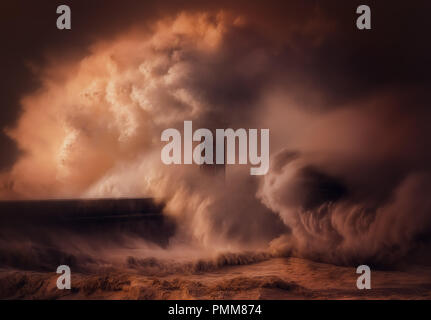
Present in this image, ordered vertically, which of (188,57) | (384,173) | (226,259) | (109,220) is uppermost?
(188,57)

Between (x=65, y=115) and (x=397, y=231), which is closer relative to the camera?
(x=397, y=231)

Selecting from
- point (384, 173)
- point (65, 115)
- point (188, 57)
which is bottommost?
point (384, 173)

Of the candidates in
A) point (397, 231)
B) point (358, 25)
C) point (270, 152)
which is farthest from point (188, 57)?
point (397, 231)

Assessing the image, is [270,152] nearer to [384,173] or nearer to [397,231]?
[384,173]

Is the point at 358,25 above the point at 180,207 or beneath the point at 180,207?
above

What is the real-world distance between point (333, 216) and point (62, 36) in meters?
7.33

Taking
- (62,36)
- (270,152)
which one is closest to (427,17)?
(270,152)

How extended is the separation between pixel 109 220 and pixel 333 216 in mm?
5005

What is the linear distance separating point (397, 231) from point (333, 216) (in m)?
1.39

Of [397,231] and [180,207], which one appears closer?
[397,231]

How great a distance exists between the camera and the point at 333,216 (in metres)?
10.7

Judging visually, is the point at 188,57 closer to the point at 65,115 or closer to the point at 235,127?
the point at 235,127

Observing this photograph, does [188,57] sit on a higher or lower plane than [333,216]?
higher

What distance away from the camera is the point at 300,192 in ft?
36.0
